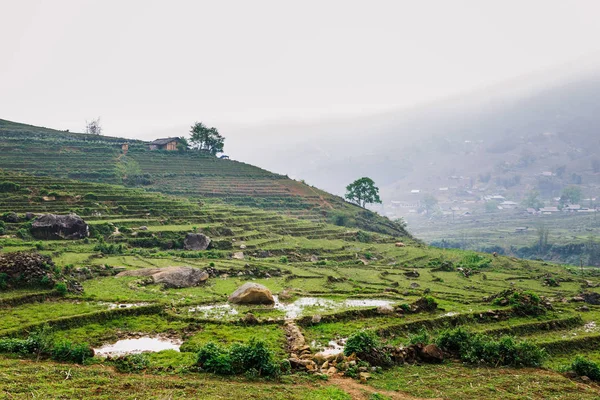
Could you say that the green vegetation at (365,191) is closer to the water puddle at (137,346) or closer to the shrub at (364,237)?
the shrub at (364,237)

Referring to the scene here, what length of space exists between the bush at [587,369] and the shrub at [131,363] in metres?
14.4

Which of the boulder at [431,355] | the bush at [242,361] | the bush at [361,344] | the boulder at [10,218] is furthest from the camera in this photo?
the boulder at [10,218]

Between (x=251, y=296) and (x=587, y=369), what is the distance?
583 inches

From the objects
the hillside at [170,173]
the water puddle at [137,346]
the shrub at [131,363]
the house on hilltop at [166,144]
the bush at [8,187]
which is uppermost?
the house on hilltop at [166,144]

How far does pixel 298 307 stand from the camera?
21219 mm

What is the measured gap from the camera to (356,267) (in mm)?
38312

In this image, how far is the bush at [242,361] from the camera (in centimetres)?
1182

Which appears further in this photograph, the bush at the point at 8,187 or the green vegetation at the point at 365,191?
the green vegetation at the point at 365,191

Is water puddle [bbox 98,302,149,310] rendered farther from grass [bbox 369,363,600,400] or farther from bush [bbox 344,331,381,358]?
grass [bbox 369,363,600,400]

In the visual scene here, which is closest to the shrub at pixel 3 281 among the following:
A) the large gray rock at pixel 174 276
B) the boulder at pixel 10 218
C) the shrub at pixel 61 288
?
the shrub at pixel 61 288

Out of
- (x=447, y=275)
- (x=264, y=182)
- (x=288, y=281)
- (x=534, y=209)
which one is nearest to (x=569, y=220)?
(x=534, y=209)

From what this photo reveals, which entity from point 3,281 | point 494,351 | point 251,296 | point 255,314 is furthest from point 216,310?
point 494,351

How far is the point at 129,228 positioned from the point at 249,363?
32.7 m

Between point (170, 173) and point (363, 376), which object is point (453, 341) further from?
point (170, 173)
